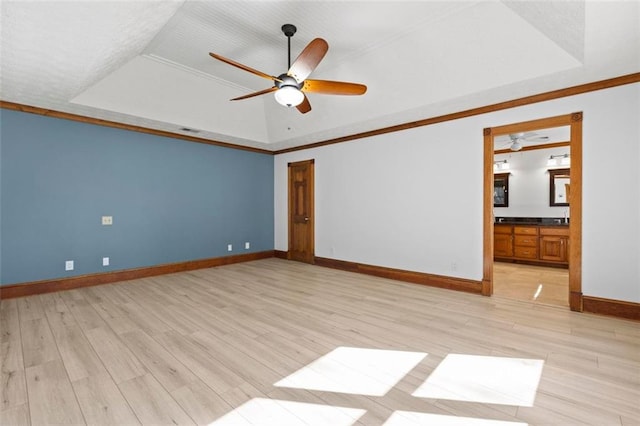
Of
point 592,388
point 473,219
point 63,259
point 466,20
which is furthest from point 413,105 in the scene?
point 63,259

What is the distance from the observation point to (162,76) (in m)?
4.32

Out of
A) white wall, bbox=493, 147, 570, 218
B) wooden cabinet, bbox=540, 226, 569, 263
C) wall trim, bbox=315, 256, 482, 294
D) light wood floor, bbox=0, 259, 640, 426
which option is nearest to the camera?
light wood floor, bbox=0, 259, 640, 426

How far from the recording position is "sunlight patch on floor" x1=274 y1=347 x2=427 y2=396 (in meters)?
2.05

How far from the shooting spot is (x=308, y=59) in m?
2.70

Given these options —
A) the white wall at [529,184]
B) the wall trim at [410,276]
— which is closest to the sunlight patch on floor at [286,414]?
the wall trim at [410,276]

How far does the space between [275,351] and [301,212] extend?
173 inches

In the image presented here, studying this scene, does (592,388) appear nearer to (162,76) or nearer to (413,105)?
(413,105)

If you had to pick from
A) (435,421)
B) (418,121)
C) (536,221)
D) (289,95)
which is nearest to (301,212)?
(418,121)

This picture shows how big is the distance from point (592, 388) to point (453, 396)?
96cm

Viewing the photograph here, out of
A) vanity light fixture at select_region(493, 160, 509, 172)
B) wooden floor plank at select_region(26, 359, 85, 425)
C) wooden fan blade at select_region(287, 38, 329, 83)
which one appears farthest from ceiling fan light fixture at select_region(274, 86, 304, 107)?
vanity light fixture at select_region(493, 160, 509, 172)

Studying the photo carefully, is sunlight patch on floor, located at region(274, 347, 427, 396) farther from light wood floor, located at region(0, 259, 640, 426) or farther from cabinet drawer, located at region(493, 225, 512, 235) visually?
cabinet drawer, located at region(493, 225, 512, 235)

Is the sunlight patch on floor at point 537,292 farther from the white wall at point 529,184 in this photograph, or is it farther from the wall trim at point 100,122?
the wall trim at point 100,122

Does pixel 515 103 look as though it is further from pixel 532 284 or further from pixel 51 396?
pixel 51 396

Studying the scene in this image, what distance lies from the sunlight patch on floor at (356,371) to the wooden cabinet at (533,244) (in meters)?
5.18
